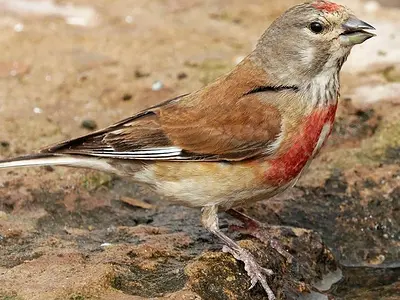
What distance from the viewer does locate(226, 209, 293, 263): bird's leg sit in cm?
452

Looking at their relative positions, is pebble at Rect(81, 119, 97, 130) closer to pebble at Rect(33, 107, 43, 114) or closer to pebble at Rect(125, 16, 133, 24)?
pebble at Rect(33, 107, 43, 114)

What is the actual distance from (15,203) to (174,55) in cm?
227

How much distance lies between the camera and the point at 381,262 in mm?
5027

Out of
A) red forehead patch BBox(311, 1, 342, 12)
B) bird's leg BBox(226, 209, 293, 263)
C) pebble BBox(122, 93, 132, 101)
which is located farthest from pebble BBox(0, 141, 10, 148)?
red forehead patch BBox(311, 1, 342, 12)

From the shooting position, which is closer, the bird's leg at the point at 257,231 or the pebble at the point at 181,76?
the bird's leg at the point at 257,231

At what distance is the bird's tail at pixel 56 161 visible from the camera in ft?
14.7

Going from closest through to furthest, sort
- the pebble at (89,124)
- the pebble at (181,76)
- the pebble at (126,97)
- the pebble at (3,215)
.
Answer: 1. the pebble at (3,215)
2. the pebble at (89,124)
3. the pebble at (126,97)
4. the pebble at (181,76)

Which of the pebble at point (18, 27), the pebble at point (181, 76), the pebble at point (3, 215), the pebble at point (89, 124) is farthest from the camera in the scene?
the pebble at point (18, 27)

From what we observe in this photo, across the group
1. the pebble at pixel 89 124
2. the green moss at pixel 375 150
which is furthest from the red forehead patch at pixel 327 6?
the pebble at pixel 89 124

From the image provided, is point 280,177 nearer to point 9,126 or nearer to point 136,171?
point 136,171

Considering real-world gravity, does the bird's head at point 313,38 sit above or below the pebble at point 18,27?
above

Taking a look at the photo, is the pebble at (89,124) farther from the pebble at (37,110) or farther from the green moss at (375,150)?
the green moss at (375,150)

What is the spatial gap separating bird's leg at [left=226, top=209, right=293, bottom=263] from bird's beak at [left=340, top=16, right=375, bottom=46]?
1.06 meters

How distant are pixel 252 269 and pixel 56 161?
1.21 metres
